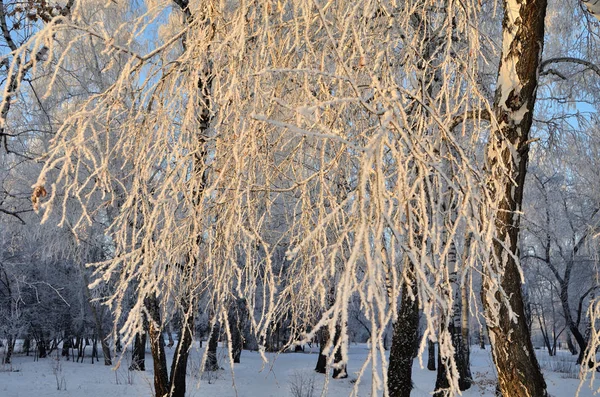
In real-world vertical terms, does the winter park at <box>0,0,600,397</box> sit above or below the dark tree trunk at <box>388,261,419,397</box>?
above

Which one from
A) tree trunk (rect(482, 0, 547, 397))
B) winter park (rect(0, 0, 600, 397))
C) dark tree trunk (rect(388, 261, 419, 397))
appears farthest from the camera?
dark tree trunk (rect(388, 261, 419, 397))

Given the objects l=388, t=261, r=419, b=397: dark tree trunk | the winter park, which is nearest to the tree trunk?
the winter park

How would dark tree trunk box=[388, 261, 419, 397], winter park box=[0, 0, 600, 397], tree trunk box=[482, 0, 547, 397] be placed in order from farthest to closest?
dark tree trunk box=[388, 261, 419, 397]
tree trunk box=[482, 0, 547, 397]
winter park box=[0, 0, 600, 397]

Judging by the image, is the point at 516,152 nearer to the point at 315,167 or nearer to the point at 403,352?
the point at 315,167

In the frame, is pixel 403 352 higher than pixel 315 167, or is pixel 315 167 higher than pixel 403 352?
pixel 315 167

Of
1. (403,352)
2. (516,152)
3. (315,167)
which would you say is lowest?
(403,352)

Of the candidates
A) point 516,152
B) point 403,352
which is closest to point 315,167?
point 516,152

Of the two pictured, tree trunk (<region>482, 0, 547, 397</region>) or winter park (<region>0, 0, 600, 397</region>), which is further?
tree trunk (<region>482, 0, 547, 397</region>)

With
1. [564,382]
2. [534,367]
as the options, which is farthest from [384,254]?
[564,382]

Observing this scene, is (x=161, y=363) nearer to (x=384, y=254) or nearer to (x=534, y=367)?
(x=534, y=367)

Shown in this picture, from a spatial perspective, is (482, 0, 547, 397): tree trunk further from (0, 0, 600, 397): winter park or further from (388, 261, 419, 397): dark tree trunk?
(388, 261, 419, 397): dark tree trunk

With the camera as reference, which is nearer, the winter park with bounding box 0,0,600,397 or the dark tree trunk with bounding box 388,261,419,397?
the winter park with bounding box 0,0,600,397

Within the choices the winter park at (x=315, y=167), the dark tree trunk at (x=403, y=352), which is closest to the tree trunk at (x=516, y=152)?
the winter park at (x=315, y=167)

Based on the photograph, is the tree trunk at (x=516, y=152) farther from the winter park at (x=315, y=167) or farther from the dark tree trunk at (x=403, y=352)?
the dark tree trunk at (x=403, y=352)
